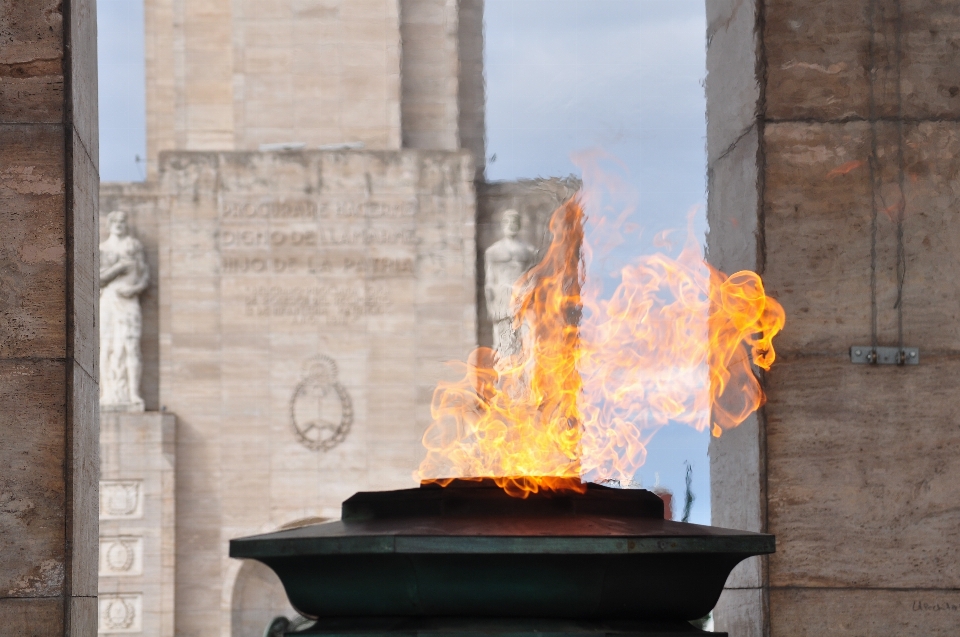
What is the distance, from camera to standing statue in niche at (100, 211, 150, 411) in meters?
19.1

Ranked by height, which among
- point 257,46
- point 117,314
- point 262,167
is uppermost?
point 257,46

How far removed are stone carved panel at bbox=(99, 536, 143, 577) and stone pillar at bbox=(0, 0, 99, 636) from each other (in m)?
13.5

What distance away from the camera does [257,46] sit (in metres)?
19.3

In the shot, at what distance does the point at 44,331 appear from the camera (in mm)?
5207

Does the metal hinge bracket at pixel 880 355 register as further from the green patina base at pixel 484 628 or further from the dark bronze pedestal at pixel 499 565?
the green patina base at pixel 484 628

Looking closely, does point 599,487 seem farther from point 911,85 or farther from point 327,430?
point 327,430

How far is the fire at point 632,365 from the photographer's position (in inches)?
209

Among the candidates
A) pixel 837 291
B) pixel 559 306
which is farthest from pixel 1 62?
pixel 837 291

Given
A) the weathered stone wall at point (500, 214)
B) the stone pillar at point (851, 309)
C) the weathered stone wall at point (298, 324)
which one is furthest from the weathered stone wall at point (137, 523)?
the stone pillar at point (851, 309)

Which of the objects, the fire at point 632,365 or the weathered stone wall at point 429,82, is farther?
the weathered stone wall at point 429,82

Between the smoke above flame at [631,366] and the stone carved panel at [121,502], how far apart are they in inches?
537

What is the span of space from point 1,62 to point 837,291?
9.90 ft

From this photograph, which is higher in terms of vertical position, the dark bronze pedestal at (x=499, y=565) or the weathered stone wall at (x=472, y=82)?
the weathered stone wall at (x=472, y=82)
